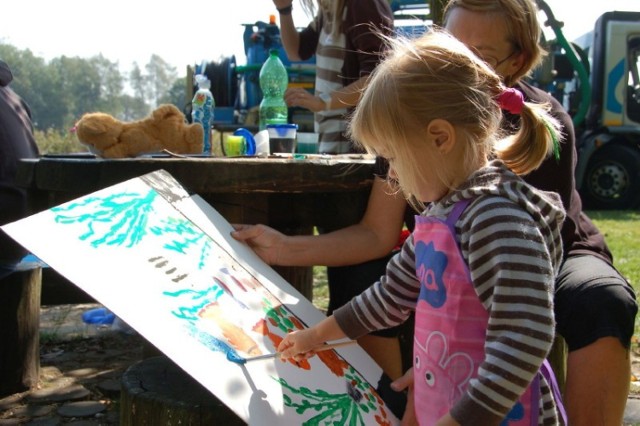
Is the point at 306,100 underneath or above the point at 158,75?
above

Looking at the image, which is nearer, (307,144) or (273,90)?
(273,90)

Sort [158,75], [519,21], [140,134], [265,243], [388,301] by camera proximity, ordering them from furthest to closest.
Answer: [158,75] < [140,134] < [265,243] < [519,21] < [388,301]

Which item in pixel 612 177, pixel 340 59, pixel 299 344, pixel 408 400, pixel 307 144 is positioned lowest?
pixel 612 177

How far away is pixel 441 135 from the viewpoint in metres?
1.41

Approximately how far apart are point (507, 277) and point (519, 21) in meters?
0.85

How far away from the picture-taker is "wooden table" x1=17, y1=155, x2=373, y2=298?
2016 millimetres

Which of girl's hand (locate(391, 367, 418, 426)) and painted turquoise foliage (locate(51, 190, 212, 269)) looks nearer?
painted turquoise foliage (locate(51, 190, 212, 269))

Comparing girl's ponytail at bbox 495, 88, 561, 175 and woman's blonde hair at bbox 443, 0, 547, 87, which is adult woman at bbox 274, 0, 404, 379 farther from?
girl's ponytail at bbox 495, 88, 561, 175

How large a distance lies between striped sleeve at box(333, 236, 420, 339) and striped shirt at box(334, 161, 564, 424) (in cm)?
22

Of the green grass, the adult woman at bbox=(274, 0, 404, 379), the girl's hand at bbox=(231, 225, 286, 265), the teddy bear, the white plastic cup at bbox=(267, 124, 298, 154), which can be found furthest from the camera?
the green grass

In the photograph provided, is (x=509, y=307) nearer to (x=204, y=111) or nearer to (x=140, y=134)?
(x=140, y=134)

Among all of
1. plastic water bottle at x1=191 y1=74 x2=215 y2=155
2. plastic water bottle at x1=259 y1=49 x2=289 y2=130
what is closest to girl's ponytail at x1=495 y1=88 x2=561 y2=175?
plastic water bottle at x1=191 y1=74 x2=215 y2=155

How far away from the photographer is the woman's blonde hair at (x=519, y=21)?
6.16 ft

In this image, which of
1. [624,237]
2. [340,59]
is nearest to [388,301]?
[340,59]
